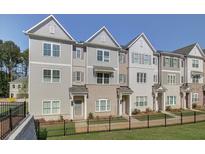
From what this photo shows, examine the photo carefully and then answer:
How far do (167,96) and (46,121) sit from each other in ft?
33.3

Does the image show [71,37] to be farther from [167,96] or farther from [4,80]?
[167,96]

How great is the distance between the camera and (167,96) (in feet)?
50.6

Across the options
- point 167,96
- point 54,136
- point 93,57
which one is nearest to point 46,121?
point 54,136

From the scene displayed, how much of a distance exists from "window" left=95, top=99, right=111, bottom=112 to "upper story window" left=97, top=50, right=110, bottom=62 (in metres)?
2.93

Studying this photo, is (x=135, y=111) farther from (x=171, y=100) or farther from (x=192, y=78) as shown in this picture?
(x=192, y=78)

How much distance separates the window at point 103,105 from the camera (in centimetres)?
1268

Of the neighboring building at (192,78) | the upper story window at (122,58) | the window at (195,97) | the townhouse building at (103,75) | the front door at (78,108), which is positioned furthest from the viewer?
the window at (195,97)

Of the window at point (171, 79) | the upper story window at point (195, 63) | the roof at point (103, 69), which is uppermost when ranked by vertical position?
the upper story window at point (195, 63)

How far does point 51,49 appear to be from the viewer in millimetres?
10766

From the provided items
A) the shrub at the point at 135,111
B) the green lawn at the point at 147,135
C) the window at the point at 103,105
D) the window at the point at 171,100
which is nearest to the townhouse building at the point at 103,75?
the window at the point at 103,105

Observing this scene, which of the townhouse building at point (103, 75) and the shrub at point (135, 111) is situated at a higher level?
the townhouse building at point (103, 75)

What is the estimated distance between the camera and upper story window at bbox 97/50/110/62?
42.1 ft

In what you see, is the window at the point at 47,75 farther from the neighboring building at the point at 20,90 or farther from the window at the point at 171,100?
the window at the point at 171,100

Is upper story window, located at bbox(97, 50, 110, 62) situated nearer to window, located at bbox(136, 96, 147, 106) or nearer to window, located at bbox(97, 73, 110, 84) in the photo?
window, located at bbox(97, 73, 110, 84)
